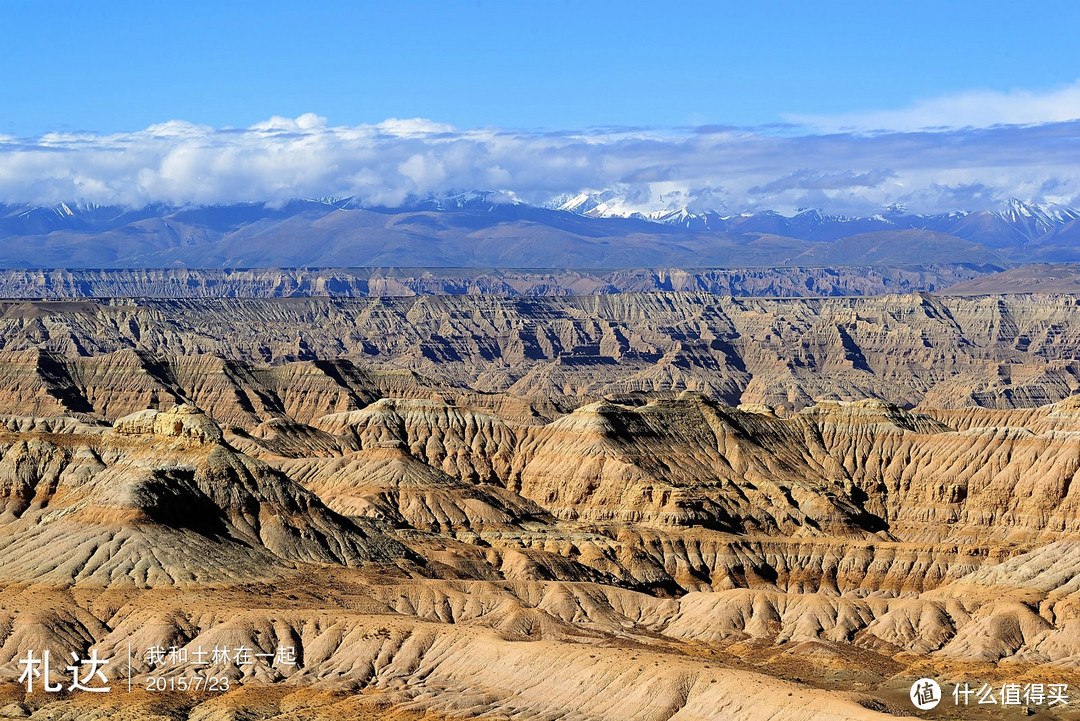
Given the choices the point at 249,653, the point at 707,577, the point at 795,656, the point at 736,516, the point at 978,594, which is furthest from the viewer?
the point at 736,516

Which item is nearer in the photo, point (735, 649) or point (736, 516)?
point (735, 649)

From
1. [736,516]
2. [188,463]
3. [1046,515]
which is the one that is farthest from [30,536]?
[1046,515]

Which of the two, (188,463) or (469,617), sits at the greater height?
(188,463)

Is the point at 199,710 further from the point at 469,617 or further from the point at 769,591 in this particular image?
the point at 769,591

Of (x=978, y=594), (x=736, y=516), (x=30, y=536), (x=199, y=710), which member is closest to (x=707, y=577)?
(x=736, y=516)

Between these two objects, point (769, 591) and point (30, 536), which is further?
point (769, 591)

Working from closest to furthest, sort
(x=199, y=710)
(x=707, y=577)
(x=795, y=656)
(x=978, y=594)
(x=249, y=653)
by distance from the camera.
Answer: (x=199, y=710) → (x=249, y=653) → (x=795, y=656) → (x=978, y=594) → (x=707, y=577)

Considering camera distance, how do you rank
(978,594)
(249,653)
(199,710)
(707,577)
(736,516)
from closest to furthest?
(199,710), (249,653), (978,594), (707,577), (736,516)

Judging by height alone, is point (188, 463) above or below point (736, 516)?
above

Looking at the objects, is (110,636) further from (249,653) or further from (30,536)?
(30,536)
